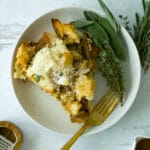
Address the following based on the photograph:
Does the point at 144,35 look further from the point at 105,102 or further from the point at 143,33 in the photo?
the point at 105,102

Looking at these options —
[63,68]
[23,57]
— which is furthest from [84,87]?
[23,57]

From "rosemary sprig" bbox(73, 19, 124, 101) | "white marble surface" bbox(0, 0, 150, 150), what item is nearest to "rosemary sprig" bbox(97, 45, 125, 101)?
"rosemary sprig" bbox(73, 19, 124, 101)

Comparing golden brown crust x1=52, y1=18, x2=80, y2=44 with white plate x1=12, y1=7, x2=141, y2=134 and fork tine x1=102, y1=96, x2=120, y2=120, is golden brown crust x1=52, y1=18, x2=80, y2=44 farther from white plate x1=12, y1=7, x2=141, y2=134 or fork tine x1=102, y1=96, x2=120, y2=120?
fork tine x1=102, y1=96, x2=120, y2=120

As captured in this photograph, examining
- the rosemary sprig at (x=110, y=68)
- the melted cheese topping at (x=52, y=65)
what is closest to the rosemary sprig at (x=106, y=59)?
the rosemary sprig at (x=110, y=68)

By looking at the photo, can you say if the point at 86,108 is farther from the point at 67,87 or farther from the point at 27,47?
the point at 27,47

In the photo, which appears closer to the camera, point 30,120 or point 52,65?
point 52,65

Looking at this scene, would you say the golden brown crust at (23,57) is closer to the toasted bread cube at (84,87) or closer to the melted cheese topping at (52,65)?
the melted cheese topping at (52,65)
